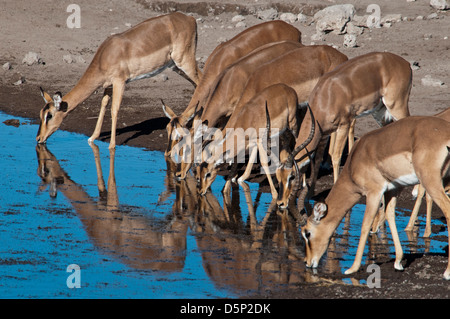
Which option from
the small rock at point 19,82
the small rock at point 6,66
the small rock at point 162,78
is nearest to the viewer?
the small rock at point 162,78

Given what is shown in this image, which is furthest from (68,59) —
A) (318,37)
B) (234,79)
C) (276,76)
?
(276,76)

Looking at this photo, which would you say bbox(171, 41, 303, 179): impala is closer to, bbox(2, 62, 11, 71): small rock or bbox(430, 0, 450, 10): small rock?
bbox(2, 62, 11, 71): small rock

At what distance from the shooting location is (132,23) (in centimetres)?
2117

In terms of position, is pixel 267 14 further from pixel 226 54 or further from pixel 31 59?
pixel 226 54

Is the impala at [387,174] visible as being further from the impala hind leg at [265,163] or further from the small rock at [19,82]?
the small rock at [19,82]

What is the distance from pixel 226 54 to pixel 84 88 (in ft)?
8.15

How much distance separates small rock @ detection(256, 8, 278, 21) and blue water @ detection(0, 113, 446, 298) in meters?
10.0

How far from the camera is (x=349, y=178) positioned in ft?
24.4

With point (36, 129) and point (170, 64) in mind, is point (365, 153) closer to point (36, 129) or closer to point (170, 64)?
point (170, 64)

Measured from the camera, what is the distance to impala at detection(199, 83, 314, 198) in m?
10.1

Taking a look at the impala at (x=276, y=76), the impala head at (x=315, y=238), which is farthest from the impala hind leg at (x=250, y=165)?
the impala head at (x=315, y=238)

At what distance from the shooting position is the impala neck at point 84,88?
12906 millimetres

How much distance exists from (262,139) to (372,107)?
159cm
